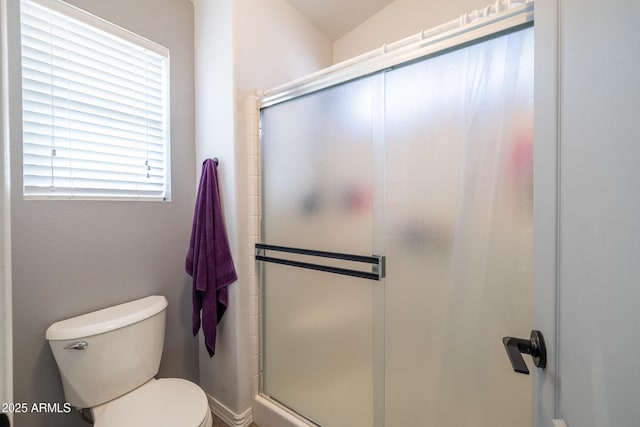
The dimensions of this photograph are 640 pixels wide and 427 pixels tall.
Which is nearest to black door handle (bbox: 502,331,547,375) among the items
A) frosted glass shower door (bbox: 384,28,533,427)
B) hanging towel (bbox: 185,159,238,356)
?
frosted glass shower door (bbox: 384,28,533,427)

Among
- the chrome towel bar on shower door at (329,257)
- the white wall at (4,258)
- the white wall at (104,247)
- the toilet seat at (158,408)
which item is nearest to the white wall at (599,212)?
the chrome towel bar on shower door at (329,257)

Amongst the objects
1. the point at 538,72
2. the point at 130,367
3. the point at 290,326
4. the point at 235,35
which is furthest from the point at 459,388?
the point at 235,35

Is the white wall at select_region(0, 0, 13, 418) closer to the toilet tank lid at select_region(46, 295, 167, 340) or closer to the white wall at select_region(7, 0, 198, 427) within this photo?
the toilet tank lid at select_region(46, 295, 167, 340)

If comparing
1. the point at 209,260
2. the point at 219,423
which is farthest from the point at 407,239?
the point at 219,423

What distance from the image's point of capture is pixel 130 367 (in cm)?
116

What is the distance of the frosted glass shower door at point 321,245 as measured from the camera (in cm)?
112

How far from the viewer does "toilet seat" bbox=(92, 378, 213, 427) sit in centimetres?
98

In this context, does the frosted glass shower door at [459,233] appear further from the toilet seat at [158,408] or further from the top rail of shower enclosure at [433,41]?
the toilet seat at [158,408]

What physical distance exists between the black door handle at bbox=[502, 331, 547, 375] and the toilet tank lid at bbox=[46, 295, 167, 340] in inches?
56.3

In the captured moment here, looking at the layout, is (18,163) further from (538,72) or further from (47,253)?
(538,72)

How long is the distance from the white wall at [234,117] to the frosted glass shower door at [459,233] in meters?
0.80

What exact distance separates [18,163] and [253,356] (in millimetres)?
1397

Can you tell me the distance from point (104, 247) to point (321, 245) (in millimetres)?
1068

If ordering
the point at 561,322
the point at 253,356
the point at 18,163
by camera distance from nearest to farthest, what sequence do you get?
the point at 561,322
the point at 18,163
the point at 253,356
